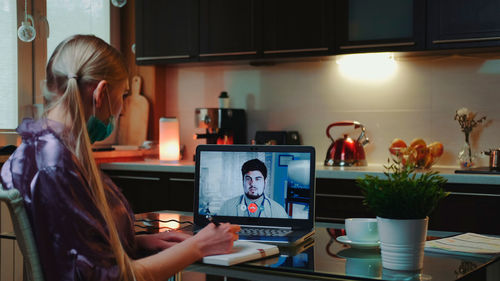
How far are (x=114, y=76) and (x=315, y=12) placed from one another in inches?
91.6

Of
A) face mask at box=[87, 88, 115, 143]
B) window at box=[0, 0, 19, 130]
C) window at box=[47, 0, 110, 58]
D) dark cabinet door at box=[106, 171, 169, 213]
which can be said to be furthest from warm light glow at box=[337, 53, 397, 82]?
face mask at box=[87, 88, 115, 143]

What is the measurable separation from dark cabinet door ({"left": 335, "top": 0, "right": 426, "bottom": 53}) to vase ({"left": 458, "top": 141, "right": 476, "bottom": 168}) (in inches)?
24.5

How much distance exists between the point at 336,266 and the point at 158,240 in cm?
51

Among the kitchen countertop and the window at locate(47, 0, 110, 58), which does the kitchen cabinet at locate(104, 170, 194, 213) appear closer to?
the kitchen countertop

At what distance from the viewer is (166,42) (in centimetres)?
403

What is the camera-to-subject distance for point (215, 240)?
1439mm

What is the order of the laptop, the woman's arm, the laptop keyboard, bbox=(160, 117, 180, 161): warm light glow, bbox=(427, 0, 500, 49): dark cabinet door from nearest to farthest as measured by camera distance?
the woman's arm
the laptop keyboard
the laptop
bbox=(427, 0, 500, 49): dark cabinet door
bbox=(160, 117, 180, 161): warm light glow

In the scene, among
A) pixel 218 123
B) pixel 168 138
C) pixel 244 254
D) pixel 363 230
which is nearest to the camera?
pixel 244 254

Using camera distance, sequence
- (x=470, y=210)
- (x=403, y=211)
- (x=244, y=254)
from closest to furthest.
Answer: (x=403, y=211)
(x=244, y=254)
(x=470, y=210)

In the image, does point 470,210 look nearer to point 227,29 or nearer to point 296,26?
point 296,26

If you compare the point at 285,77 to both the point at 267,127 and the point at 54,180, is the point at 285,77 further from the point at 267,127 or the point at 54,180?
the point at 54,180

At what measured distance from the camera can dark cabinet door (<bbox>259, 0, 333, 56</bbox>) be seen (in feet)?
11.6

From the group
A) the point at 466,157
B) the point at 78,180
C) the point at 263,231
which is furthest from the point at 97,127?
the point at 466,157

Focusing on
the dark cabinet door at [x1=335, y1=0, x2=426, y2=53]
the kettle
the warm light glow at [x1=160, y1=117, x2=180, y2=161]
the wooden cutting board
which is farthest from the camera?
the wooden cutting board
